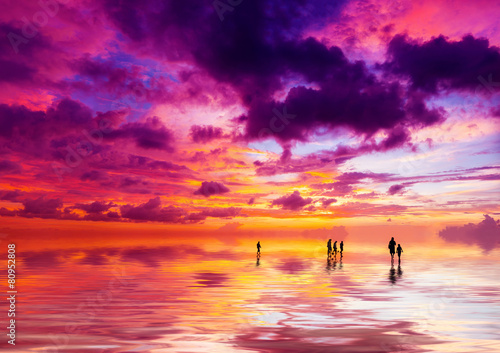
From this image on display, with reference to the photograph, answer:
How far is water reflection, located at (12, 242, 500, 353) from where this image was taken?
45.9 feet

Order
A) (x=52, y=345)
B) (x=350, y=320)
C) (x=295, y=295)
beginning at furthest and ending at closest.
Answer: (x=295, y=295) < (x=350, y=320) < (x=52, y=345)

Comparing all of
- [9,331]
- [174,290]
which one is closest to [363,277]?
[174,290]

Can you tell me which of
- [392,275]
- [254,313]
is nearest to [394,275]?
[392,275]

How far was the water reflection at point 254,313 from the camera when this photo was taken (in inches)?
551

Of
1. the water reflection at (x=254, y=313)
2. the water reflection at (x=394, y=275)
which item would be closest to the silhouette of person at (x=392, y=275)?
the water reflection at (x=394, y=275)

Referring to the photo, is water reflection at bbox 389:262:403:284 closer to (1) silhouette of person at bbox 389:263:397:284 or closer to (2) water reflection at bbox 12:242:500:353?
(1) silhouette of person at bbox 389:263:397:284

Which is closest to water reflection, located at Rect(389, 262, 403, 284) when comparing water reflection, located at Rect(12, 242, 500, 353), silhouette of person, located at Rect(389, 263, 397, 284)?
silhouette of person, located at Rect(389, 263, 397, 284)

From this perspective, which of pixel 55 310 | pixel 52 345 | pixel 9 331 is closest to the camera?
pixel 52 345

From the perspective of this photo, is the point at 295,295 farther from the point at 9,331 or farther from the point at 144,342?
the point at 9,331

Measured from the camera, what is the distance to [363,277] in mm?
32250

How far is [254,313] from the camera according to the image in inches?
735

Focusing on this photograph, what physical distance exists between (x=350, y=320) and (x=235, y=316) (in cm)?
452

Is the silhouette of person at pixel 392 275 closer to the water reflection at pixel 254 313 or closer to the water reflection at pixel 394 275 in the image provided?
the water reflection at pixel 394 275

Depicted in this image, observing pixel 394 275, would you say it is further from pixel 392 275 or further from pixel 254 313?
pixel 254 313
